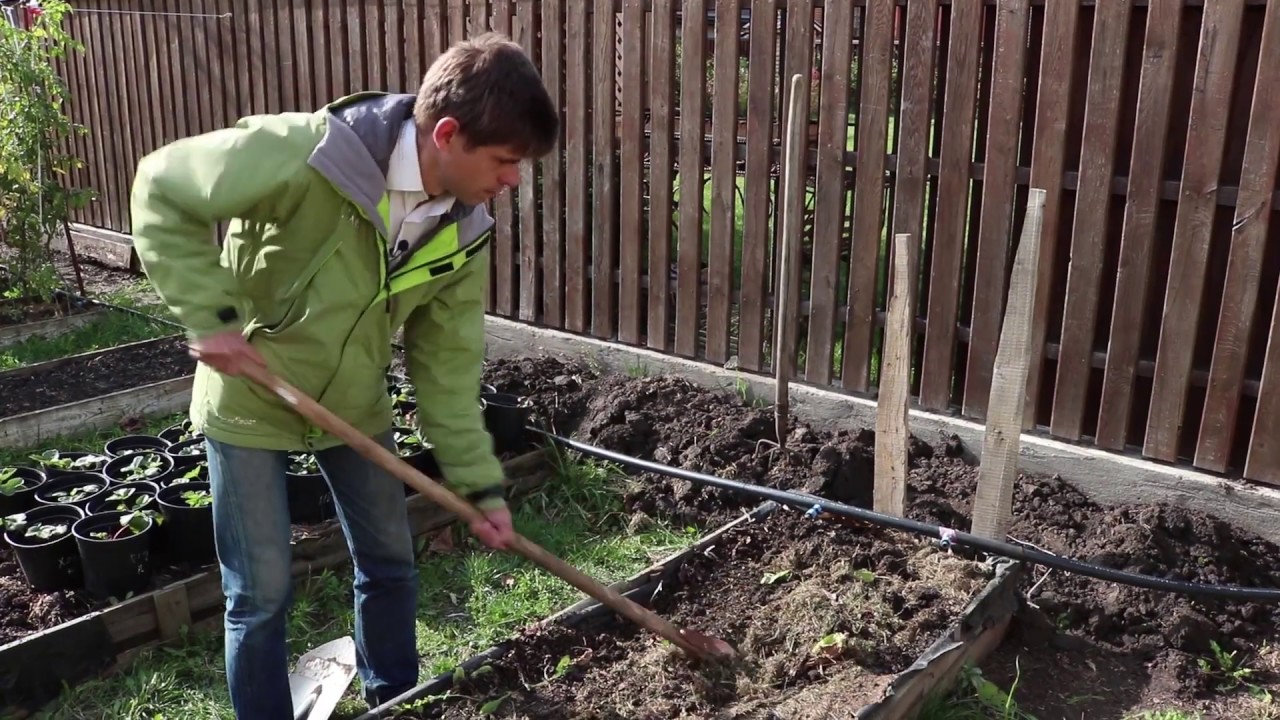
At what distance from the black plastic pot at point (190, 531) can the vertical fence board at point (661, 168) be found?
245cm

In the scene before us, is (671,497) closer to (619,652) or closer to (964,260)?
(619,652)

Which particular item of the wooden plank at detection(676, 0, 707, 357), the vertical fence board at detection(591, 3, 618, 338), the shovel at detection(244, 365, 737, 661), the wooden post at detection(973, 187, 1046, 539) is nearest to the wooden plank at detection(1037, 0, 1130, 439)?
the wooden post at detection(973, 187, 1046, 539)

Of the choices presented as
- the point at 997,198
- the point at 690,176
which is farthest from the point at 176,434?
the point at 997,198

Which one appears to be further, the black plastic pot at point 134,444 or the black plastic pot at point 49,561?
the black plastic pot at point 134,444

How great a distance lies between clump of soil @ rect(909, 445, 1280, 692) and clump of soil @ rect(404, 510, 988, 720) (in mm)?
386

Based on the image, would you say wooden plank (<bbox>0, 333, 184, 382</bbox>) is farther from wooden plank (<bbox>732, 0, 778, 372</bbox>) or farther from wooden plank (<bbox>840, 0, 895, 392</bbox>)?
wooden plank (<bbox>840, 0, 895, 392</bbox>)

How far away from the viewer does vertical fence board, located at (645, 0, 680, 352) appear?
507cm

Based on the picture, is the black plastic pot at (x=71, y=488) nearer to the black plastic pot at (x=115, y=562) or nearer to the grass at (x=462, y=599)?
the black plastic pot at (x=115, y=562)

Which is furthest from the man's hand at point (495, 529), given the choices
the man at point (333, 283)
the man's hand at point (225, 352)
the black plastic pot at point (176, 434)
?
the black plastic pot at point (176, 434)

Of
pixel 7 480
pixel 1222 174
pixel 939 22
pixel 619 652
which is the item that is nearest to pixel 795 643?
pixel 619 652

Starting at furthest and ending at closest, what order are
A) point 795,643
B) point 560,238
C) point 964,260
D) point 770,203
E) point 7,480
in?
point 560,238 < point 770,203 < point 964,260 < point 7,480 < point 795,643

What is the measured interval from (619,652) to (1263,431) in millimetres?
2429

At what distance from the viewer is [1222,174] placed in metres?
3.76

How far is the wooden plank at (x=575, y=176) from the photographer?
545 centimetres
